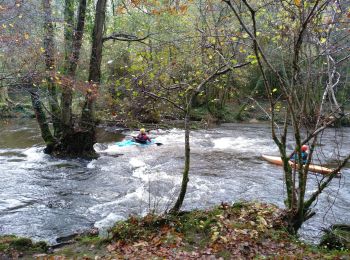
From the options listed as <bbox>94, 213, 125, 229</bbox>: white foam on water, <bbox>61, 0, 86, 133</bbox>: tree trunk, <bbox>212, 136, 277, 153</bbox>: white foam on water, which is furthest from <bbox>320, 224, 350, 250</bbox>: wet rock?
<bbox>212, 136, 277, 153</bbox>: white foam on water

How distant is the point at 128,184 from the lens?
34.6 feet

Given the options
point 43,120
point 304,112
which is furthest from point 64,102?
point 304,112

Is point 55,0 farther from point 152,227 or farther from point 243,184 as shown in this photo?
point 152,227

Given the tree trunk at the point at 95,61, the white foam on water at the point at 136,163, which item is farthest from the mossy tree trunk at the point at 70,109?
the white foam on water at the point at 136,163

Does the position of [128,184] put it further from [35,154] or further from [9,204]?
[35,154]

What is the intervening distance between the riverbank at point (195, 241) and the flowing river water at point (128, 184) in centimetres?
61

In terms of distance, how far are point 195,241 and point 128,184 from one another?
18.1 feet

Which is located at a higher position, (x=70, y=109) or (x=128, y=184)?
(x=70, y=109)

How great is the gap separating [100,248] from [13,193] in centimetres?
520

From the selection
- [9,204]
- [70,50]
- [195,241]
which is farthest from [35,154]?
→ [195,241]

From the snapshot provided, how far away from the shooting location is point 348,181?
11273 millimetres

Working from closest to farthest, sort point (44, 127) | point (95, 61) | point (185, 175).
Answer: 1. point (185, 175)
2. point (95, 61)
3. point (44, 127)

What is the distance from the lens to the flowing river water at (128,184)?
7.83 meters

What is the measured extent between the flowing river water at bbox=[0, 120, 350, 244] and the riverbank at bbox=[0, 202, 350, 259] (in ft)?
2.01
